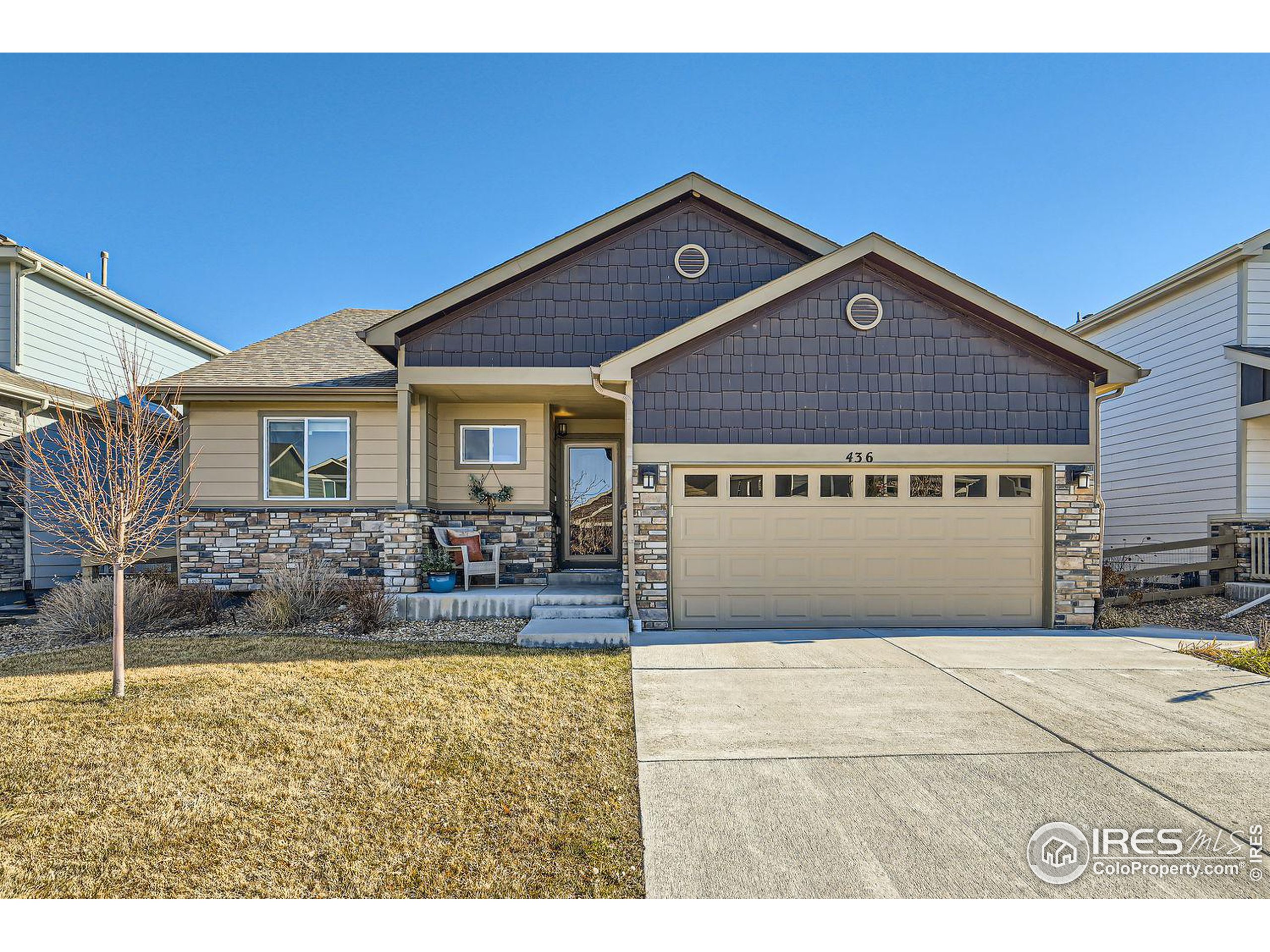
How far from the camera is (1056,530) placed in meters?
8.88

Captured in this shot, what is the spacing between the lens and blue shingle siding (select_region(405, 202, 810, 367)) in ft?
32.4

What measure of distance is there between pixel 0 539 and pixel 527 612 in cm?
890

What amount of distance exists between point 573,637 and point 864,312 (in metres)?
5.49

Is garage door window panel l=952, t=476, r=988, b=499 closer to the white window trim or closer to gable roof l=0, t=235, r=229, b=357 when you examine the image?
the white window trim

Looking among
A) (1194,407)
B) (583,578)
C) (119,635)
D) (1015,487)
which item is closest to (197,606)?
(119,635)

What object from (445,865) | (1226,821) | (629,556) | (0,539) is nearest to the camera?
(445,865)

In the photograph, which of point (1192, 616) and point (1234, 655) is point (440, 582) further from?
point (1192, 616)

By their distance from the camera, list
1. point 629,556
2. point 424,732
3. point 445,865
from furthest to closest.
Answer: point 629,556, point 424,732, point 445,865

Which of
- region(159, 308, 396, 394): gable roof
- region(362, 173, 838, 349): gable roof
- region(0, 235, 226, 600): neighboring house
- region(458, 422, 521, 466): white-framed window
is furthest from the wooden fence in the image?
region(0, 235, 226, 600): neighboring house

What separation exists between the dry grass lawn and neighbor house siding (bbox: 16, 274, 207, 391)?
8.76 m

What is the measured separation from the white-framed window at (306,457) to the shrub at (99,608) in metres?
2.25

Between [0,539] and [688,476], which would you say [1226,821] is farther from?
[0,539]

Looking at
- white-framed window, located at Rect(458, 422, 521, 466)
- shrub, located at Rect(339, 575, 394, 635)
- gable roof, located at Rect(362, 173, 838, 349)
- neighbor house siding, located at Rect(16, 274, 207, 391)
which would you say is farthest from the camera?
neighbor house siding, located at Rect(16, 274, 207, 391)

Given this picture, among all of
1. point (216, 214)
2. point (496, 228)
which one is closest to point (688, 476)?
point (496, 228)
